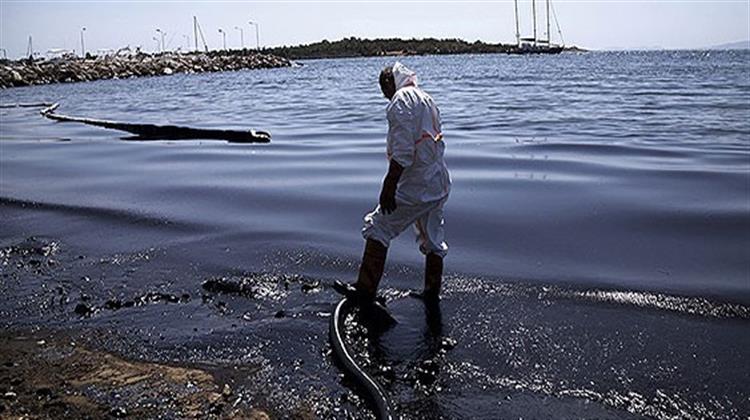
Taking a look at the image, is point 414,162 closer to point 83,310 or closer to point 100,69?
point 83,310

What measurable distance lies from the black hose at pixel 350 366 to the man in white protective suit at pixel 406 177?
0.20m

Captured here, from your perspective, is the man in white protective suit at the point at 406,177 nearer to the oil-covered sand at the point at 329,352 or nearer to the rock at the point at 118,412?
the oil-covered sand at the point at 329,352

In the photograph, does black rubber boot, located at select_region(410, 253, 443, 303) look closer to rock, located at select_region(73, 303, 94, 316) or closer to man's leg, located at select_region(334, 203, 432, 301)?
man's leg, located at select_region(334, 203, 432, 301)

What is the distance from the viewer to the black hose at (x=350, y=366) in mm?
4102

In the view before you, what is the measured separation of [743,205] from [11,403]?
8.17 metres

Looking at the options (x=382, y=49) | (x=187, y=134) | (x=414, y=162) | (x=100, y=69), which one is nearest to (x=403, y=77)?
(x=414, y=162)

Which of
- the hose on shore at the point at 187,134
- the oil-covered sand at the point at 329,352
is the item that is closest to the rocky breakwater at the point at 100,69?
the hose on shore at the point at 187,134

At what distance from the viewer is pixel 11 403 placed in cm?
419

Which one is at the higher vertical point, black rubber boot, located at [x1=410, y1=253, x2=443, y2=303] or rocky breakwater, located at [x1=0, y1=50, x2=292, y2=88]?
rocky breakwater, located at [x1=0, y1=50, x2=292, y2=88]

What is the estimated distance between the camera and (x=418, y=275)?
6.87m

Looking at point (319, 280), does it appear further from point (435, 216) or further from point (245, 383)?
point (245, 383)

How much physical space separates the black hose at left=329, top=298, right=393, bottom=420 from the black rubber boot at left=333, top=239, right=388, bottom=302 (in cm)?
9

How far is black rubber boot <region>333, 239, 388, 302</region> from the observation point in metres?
5.60

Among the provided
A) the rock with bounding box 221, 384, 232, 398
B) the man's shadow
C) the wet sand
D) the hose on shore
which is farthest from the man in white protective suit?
the hose on shore
